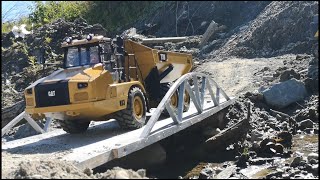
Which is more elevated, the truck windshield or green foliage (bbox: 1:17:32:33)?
green foliage (bbox: 1:17:32:33)

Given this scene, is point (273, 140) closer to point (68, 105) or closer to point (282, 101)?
point (282, 101)

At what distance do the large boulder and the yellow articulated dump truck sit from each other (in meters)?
4.40

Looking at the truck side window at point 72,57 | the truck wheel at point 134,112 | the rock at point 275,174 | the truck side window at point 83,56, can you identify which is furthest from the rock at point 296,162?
the truck side window at point 72,57

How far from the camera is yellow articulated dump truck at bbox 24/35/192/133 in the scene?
28.9ft

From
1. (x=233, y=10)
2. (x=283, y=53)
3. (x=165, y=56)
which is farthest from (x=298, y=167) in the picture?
(x=233, y=10)

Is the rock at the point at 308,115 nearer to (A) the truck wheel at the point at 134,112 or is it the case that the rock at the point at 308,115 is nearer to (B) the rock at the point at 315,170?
(B) the rock at the point at 315,170

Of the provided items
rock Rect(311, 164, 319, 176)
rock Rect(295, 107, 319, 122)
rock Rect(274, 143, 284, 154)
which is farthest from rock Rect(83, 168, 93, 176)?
rock Rect(295, 107, 319, 122)

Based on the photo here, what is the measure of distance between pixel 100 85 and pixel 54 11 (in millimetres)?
22136

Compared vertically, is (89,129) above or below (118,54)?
below

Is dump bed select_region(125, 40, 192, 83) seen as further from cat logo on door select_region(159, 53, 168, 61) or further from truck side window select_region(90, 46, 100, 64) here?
truck side window select_region(90, 46, 100, 64)

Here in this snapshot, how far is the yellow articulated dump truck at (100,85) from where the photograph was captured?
8.80 meters

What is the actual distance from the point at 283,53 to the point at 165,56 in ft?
35.1

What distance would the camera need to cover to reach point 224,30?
1005 inches

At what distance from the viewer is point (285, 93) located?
14477 millimetres
